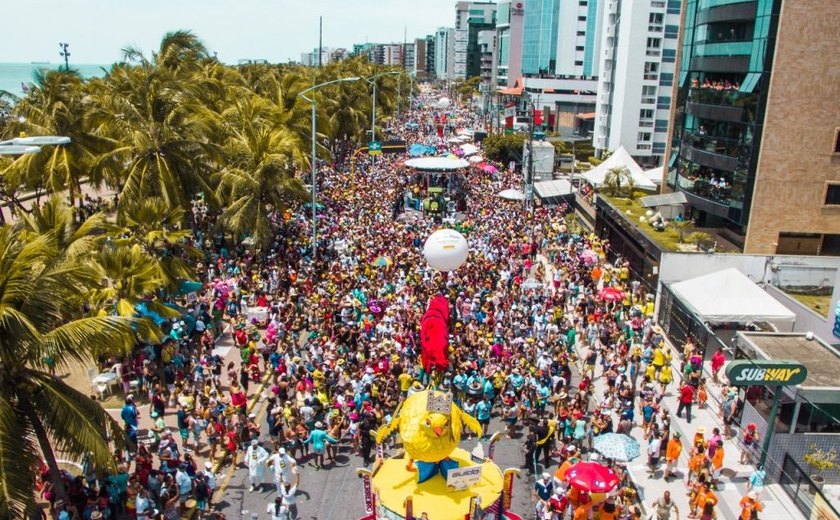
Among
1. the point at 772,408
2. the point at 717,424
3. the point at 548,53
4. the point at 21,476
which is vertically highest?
the point at 548,53

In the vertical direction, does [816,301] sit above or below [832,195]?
below

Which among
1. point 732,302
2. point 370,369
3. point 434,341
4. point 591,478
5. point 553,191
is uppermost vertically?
point 434,341

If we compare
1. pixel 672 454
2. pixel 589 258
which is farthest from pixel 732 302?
pixel 672 454

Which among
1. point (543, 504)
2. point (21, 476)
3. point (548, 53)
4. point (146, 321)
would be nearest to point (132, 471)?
point (146, 321)

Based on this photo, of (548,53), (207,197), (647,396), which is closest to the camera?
(647,396)

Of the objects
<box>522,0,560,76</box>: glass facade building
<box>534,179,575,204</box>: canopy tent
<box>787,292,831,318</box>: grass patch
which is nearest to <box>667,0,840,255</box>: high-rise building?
<box>787,292,831,318</box>: grass patch

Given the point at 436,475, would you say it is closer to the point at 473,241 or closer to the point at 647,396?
the point at 647,396

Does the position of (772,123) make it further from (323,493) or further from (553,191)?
(323,493)
